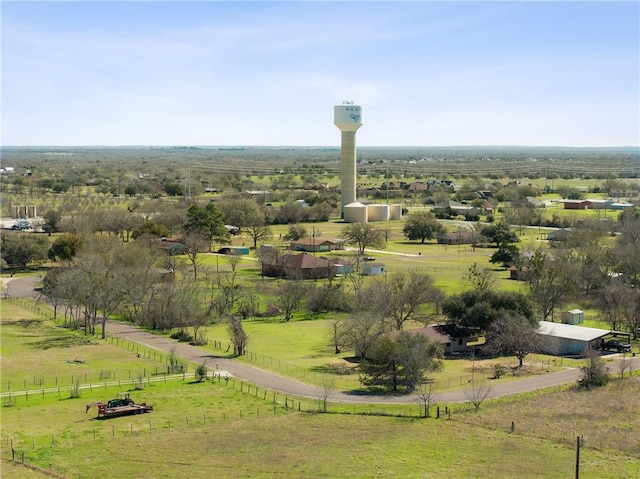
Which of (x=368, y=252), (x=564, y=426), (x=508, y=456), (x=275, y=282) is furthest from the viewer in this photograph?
(x=368, y=252)

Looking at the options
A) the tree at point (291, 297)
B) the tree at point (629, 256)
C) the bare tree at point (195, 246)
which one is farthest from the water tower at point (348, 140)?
the tree at point (291, 297)

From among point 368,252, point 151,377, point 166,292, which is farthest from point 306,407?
point 368,252

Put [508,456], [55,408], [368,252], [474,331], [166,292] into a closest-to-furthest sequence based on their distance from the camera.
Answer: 1. [508,456]
2. [55,408]
3. [474,331]
4. [166,292]
5. [368,252]

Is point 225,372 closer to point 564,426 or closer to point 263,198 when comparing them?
point 564,426

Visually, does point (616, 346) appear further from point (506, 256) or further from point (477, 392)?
point (506, 256)

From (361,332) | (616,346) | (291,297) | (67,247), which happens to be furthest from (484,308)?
(67,247)

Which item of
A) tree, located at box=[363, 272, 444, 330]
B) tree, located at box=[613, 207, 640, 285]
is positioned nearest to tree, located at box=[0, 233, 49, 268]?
tree, located at box=[363, 272, 444, 330]

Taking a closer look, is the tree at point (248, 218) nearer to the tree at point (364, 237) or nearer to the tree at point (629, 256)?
the tree at point (364, 237)
